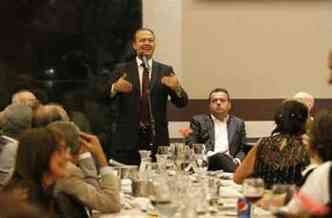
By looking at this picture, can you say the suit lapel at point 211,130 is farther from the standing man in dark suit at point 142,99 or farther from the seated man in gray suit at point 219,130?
the standing man in dark suit at point 142,99

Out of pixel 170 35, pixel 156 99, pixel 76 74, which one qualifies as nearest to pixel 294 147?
pixel 156 99

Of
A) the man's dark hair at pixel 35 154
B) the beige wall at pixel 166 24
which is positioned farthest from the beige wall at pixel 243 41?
the man's dark hair at pixel 35 154

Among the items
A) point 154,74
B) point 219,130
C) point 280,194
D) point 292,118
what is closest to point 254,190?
point 280,194

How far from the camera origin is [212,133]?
621 centimetres

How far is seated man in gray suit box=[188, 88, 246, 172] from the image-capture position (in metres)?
6.18

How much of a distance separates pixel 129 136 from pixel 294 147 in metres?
1.97

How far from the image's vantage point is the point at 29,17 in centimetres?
696

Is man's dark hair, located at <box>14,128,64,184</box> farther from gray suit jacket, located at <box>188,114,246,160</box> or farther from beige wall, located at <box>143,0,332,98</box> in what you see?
beige wall, located at <box>143,0,332,98</box>

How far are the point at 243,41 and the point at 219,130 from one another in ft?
3.36

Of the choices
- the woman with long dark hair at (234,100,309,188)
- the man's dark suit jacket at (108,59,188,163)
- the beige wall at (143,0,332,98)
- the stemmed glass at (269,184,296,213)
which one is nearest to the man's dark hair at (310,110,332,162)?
the stemmed glass at (269,184,296,213)

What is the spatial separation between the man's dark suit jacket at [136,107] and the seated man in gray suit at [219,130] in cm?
30

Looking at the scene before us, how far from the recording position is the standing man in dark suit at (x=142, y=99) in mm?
5867

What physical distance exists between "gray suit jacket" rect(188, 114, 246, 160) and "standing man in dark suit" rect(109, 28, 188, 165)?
293 mm

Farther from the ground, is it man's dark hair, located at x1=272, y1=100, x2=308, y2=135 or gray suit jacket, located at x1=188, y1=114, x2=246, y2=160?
man's dark hair, located at x1=272, y1=100, x2=308, y2=135
